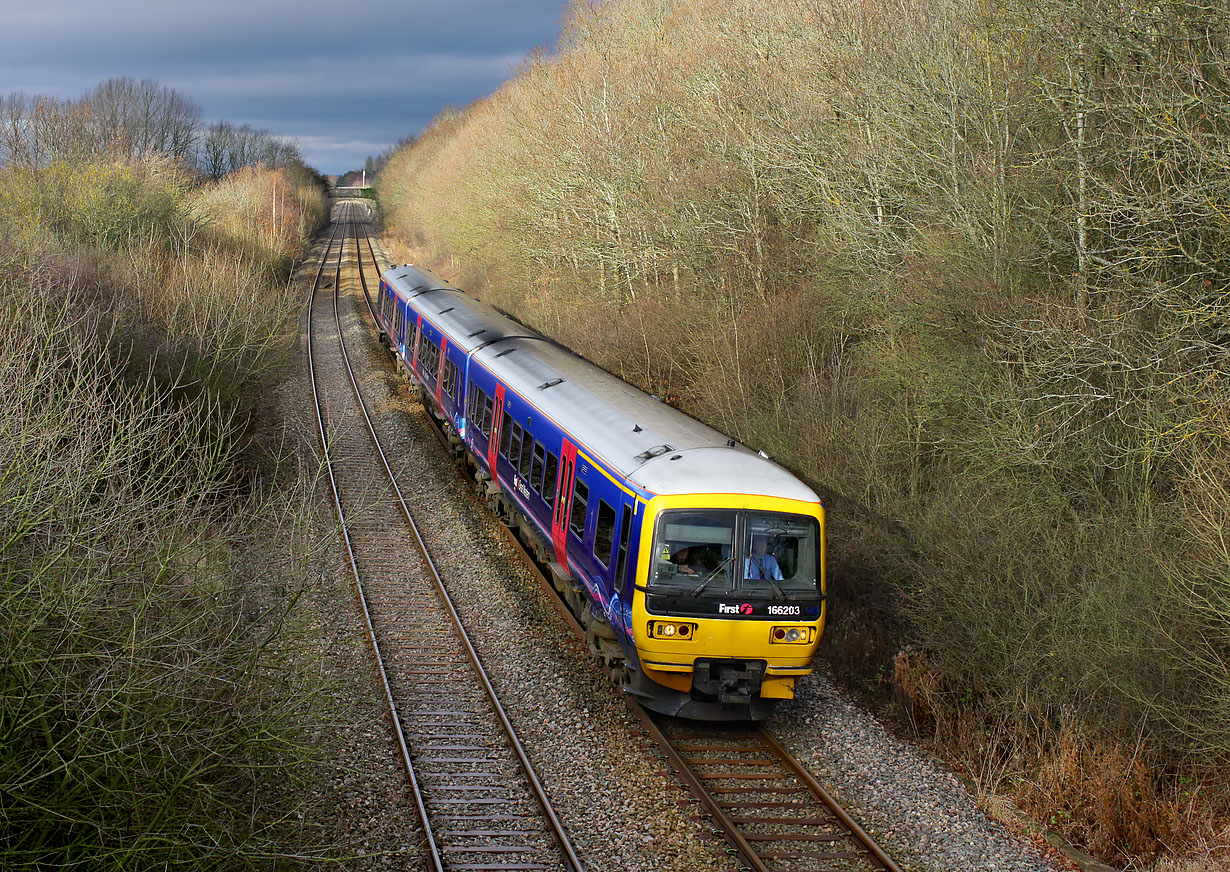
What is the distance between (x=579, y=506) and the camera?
1000 centimetres

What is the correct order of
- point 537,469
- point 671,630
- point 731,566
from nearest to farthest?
point 671,630
point 731,566
point 537,469

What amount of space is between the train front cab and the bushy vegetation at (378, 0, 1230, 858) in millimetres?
2171

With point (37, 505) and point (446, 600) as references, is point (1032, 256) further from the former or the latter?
point (37, 505)

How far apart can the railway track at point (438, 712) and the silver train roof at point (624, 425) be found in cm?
245

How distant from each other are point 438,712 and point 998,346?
24.8 ft

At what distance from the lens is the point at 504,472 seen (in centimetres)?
1332

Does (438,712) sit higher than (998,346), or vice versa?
(998,346)

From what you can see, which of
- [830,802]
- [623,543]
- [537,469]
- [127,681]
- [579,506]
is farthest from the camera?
[537,469]

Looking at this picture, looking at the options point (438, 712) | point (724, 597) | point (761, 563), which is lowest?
point (438, 712)

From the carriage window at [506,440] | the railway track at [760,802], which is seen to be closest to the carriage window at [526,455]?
the carriage window at [506,440]

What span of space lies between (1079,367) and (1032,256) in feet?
5.77

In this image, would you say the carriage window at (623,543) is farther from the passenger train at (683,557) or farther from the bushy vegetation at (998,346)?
the bushy vegetation at (998,346)

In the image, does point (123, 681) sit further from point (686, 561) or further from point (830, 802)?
point (830, 802)

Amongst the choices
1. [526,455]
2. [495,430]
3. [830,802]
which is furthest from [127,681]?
[495,430]
